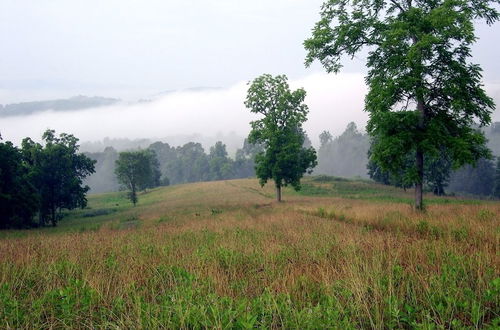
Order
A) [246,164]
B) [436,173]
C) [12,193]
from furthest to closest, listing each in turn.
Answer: [246,164] → [436,173] → [12,193]

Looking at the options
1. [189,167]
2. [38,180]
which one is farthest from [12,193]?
[189,167]

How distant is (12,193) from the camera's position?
85.8 ft

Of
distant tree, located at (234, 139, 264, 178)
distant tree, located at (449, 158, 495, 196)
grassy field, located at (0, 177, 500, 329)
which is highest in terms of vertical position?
distant tree, located at (234, 139, 264, 178)

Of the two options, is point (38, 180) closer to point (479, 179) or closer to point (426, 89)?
point (426, 89)

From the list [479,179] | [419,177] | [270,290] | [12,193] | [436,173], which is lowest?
[479,179]

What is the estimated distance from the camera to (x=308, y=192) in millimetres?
50938

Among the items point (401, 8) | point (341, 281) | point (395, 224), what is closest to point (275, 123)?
point (401, 8)

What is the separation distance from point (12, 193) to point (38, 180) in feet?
18.1

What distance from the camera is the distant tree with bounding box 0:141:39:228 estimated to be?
2581cm

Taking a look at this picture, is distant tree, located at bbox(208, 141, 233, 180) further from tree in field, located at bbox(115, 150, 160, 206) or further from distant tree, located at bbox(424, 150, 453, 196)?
distant tree, located at bbox(424, 150, 453, 196)

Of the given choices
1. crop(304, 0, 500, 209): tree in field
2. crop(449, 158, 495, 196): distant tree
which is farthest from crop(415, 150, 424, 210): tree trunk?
crop(449, 158, 495, 196): distant tree

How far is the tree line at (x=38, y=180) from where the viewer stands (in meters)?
26.3

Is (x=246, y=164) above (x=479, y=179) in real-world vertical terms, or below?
above

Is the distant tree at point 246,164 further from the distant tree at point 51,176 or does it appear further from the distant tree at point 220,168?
the distant tree at point 51,176
